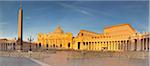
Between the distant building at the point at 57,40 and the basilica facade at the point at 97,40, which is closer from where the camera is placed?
the basilica facade at the point at 97,40

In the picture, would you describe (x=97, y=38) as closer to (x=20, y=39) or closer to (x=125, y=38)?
(x=125, y=38)

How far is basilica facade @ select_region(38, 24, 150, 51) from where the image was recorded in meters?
50.3

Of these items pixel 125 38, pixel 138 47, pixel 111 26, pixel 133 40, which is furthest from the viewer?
pixel 111 26

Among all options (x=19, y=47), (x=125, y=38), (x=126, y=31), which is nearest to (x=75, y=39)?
(x=126, y=31)

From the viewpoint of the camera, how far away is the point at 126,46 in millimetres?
49594

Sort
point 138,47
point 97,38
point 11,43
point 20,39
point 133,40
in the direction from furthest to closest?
point 97,38 → point 11,43 → point 133,40 → point 138,47 → point 20,39

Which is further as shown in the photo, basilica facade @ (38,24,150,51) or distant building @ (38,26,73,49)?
distant building @ (38,26,73,49)

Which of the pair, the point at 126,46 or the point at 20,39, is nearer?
the point at 20,39

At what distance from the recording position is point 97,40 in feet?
197

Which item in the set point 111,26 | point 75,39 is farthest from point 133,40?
point 75,39

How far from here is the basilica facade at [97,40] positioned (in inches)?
1979

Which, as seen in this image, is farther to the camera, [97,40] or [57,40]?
[57,40]

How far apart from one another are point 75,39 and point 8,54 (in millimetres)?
49127

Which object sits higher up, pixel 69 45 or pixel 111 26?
pixel 111 26
